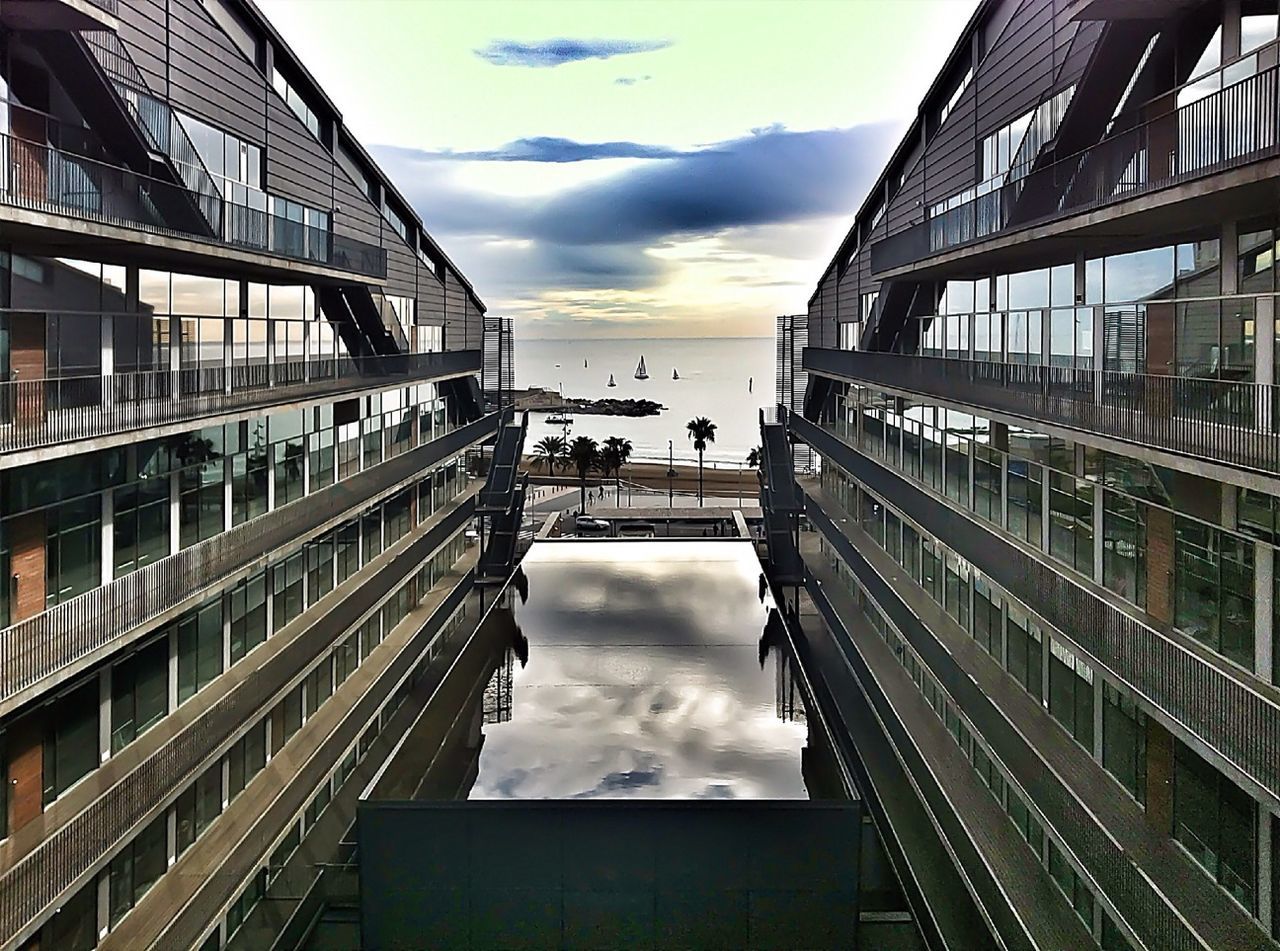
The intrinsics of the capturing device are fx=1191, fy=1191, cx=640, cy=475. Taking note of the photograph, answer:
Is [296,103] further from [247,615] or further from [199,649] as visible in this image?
[199,649]

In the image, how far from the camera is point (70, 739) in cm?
1299

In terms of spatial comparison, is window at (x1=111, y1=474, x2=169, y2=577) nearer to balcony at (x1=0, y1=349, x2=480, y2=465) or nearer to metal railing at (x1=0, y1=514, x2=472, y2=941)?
balcony at (x1=0, y1=349, x2=480, y2=465)

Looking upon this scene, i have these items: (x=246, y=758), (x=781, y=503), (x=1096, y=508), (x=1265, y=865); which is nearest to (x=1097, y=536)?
(x=1096, y=508)

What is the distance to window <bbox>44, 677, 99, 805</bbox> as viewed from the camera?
12602 millimetres

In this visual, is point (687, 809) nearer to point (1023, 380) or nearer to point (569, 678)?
point (1023, 380)

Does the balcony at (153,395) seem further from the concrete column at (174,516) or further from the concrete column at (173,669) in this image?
the concrete column at (173,669)

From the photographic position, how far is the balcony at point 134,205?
11.5m

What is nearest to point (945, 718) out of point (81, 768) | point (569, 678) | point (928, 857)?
point (928, 857)

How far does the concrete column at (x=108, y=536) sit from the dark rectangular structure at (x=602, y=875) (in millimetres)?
4094

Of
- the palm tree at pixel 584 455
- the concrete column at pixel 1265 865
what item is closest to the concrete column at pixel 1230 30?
the concrete column at pixel 1265 865

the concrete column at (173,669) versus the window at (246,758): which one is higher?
the concrete column at (173,669)

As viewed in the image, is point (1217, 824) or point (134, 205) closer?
point (1217, 824)

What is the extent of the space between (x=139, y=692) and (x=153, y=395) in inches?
143

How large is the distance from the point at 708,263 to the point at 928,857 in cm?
7410
